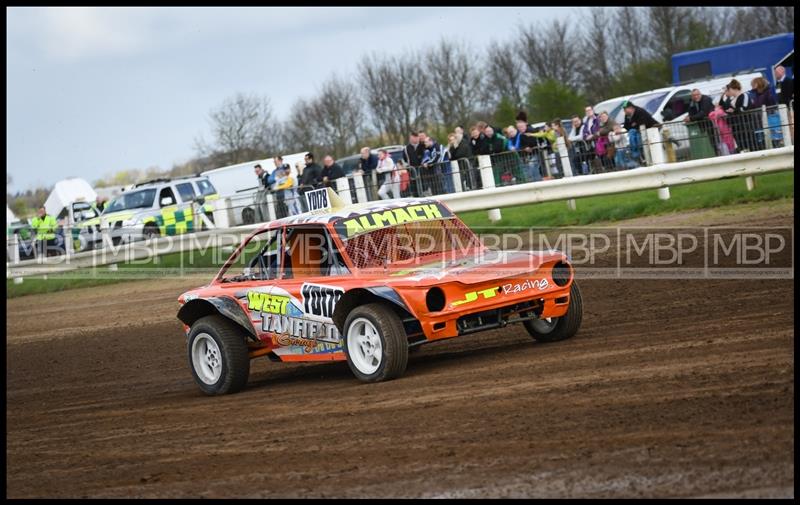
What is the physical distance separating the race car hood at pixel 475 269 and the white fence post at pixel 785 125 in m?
9.04

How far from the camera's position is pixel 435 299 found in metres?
8.39

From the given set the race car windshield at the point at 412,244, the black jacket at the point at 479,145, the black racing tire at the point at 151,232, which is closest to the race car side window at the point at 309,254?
the race car windshield at the point at 412,244

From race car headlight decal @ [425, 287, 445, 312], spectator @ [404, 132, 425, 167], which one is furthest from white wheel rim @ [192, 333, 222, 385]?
spectator @ [404, 132, 425, 167]

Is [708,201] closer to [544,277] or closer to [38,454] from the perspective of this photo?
[544,277]

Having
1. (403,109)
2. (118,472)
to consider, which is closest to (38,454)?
(118,472)

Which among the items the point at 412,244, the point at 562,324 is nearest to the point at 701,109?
the point at 562,324

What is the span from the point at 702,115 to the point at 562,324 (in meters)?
9.43

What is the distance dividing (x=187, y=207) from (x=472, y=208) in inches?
316

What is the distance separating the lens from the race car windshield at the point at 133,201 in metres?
27.0

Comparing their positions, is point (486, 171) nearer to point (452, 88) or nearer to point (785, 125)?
point (785, 125)

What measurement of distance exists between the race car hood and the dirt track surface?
673mm

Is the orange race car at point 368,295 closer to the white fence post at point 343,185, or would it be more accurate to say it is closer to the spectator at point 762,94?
the white fence post at point 343,185

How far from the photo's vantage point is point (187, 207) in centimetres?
2455

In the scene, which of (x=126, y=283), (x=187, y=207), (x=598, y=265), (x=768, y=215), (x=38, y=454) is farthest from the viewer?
(x=187, y=207)
